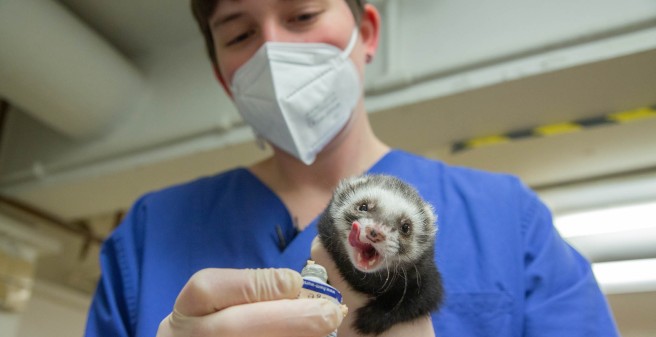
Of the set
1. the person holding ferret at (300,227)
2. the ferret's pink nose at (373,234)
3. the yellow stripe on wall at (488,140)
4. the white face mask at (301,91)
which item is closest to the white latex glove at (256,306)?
the person holding ferret at (300,227)

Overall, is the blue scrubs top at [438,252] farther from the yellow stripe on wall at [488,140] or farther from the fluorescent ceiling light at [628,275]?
the fluorescent ceiling light at [628,275]

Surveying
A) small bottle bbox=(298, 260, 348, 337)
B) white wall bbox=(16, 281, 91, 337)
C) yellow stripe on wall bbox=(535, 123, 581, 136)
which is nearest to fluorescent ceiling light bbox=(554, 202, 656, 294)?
yellow stripe on wall bbox=(535, 123, 581, 136)

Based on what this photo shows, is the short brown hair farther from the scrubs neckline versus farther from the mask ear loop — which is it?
the scrubs neckline

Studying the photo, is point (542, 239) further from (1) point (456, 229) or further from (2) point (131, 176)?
(2) point (131, 176)

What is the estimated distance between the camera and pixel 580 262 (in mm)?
938

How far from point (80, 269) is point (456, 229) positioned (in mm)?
3595

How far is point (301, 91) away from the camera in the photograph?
1079mm

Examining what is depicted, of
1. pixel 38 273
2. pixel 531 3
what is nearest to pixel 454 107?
pixel 531 3

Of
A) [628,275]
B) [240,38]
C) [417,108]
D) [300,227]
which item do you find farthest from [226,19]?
[628,275]

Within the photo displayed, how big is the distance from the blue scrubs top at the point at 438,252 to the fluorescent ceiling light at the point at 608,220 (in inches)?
46.8

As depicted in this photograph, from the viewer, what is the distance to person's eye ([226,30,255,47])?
1083 mm

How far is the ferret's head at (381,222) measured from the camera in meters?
0.70

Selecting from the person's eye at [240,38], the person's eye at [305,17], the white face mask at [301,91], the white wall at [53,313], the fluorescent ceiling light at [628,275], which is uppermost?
the person's eye at [305,17]

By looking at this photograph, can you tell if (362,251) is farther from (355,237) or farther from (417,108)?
(417,108)
